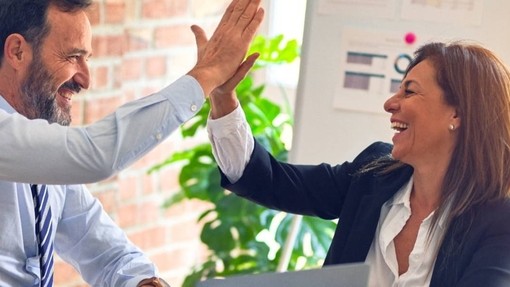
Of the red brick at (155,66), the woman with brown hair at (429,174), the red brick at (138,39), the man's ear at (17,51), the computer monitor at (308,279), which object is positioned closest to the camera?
the computer monitor at (308,279)

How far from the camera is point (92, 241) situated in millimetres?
2197

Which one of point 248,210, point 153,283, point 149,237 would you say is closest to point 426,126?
point 153,283

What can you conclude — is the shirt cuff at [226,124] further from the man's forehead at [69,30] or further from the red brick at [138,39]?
the red brick at [138,39]

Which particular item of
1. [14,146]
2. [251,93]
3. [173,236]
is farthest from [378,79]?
[14,146]

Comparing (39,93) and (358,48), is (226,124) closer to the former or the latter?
(39,93)

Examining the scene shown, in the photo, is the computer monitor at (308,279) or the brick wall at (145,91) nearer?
the computer monitor at (308,279)

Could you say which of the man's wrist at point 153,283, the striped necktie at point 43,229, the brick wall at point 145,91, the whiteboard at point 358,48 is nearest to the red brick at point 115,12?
the brick wall at point 145,91

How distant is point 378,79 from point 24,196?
114cm

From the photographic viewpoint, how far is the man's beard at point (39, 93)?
2037 mm

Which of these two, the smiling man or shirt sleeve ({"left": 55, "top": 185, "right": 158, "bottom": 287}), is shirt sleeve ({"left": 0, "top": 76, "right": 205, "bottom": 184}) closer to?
the smiling man

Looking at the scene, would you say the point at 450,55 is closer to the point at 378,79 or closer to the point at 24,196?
the point at 378,79

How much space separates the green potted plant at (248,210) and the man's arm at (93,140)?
4.43ft

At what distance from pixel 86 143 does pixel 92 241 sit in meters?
0.48

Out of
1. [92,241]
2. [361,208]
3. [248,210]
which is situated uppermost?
[361,208]
